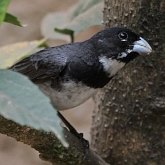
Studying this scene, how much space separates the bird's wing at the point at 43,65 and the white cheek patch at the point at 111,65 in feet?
0.44

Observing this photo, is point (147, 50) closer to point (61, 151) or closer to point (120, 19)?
point (120, 19)

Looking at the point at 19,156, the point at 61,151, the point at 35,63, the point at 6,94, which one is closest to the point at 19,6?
the point at 19,156

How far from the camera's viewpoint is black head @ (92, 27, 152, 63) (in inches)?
65.5

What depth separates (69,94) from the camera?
168cm

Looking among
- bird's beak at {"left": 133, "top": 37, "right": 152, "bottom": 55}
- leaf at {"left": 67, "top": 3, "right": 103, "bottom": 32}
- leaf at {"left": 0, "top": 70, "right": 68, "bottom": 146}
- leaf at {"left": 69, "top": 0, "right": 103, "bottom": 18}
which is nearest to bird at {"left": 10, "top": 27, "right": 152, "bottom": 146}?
bird's beak at {"left": 133, "top": 37, "right": 152, "bottom": 55}

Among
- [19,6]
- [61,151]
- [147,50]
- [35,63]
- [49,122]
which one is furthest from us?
[19,6]

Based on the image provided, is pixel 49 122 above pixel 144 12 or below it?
above

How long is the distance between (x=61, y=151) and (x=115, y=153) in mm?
435

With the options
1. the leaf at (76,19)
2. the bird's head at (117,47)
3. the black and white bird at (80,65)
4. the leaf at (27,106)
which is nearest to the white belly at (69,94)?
the black and white bird at (80,65)

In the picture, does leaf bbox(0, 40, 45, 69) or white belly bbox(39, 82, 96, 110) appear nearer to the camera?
white belly bbox(39, 82, 96, 110)

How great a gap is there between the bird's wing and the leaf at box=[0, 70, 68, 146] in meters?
1.00

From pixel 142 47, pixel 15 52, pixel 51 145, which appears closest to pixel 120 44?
pixel 142 47

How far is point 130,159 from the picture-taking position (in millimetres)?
1829

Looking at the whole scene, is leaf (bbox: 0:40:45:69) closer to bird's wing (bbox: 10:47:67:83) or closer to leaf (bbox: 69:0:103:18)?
bird's wing (bbox: 10:47:67:83)
